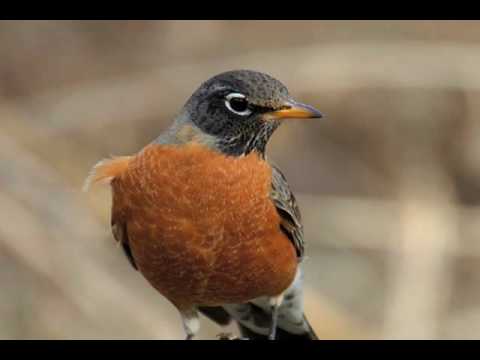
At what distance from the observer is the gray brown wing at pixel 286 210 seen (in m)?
4.64

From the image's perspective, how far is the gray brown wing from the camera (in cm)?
464

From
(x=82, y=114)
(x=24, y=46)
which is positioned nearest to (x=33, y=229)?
(x=82, y=114)

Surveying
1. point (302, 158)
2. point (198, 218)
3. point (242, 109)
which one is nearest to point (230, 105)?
point (242, 109)

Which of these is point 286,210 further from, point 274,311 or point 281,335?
point 281,335

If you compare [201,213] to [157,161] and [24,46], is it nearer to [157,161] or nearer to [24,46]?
[157,161]

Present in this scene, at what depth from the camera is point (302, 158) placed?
9.96m

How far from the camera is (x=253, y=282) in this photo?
4609 millimetres

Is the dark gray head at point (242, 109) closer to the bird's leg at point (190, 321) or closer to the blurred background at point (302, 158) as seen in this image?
the bird's leg at point (190, 321)

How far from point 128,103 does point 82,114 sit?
1.46 ft

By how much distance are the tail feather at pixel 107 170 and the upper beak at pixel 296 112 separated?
900 mm

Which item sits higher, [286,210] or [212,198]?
[212,198]

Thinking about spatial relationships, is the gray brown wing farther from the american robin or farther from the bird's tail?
the bird's tail

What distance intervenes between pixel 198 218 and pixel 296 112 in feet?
2.24

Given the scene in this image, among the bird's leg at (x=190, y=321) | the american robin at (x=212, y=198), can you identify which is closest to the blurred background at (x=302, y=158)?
the bird's leg at (x=190, y=321)
